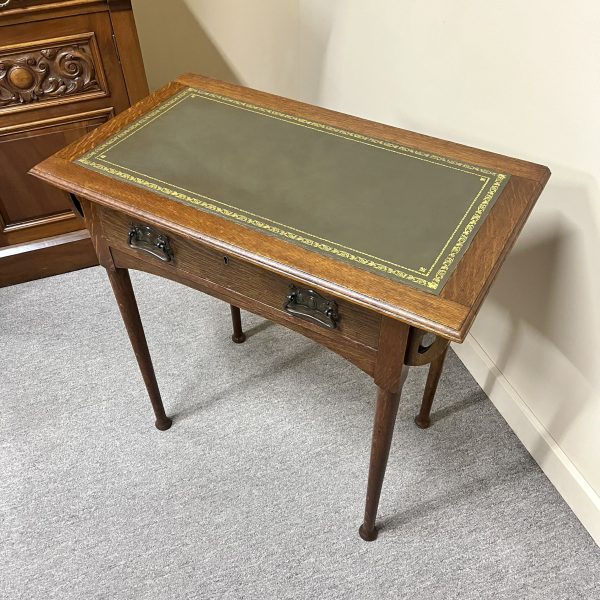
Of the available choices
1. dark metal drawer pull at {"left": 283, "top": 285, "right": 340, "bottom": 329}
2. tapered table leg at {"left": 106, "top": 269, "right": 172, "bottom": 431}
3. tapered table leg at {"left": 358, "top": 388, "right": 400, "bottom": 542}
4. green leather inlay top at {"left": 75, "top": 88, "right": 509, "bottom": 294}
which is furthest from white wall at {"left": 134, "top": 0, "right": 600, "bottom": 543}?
tapered table leg at {"left": 106, "top": 269, "right": 172, "bottom": 431}

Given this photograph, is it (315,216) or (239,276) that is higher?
(315,216)

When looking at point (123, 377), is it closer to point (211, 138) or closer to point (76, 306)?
point (76, 306)

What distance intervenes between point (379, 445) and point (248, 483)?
520mm

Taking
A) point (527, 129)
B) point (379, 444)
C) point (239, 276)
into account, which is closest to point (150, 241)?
point (239, 276)

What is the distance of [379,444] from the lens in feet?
3.59

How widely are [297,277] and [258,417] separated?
2.77 feet

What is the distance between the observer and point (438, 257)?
0.89m

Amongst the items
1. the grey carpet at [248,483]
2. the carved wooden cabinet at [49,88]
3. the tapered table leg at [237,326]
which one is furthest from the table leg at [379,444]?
the carved wooden cabinet at [49,88]

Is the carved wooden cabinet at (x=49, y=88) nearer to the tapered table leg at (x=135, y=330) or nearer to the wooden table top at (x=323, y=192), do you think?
the wooden table top at (x=323, y=192)

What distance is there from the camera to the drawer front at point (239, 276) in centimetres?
93

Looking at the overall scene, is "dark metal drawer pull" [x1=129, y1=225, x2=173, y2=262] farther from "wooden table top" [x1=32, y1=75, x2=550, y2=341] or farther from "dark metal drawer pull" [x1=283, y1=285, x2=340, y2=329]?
"dark metal drawer pull" [x1=283, y1=285, x2=340, y2=329]

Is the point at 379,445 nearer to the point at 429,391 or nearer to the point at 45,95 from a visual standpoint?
the point at 429,391

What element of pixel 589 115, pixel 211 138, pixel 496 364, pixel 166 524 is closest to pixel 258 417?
pixel 166 524

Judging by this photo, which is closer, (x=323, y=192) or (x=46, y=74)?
(x=323, y=192)
